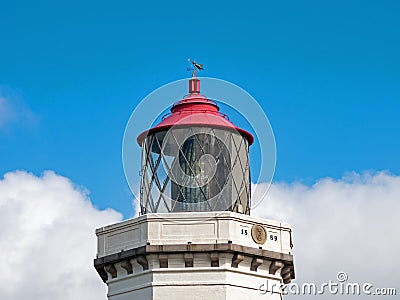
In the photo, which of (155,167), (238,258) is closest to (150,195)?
(155,167)

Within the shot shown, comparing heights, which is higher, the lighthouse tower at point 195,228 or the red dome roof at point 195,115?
the red dome roof at point 195,115

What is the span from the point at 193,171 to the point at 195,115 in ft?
3.76

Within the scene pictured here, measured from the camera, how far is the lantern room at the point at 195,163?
24859 mm

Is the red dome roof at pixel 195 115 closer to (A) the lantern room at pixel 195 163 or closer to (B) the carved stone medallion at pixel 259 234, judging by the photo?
(A) the lantern room at pixel 195 163

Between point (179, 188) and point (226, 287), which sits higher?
point (179, 188)

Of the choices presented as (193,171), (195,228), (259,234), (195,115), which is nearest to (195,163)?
(193,171)

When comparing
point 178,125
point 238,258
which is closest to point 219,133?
point 178,125

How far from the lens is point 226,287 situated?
24125 millimetres

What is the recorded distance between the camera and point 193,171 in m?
24.9

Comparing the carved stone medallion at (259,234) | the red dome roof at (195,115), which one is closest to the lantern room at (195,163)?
the red dome roof at (195,115)

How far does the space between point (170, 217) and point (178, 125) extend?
1.90m

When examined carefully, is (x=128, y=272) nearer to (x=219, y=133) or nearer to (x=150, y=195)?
(x=150, y=195)

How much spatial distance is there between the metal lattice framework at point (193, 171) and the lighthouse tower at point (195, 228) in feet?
0.06

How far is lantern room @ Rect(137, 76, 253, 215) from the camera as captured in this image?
24.9 metres
